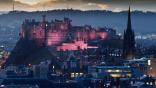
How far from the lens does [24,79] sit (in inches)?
1500

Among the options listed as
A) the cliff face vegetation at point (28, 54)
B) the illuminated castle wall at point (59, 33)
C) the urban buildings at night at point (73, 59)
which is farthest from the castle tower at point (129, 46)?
the illuminated castle wall at point (59, 33)

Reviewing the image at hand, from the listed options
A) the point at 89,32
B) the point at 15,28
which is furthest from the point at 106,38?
the point at 15,28

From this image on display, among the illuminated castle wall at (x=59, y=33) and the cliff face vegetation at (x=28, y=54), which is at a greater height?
the illuminated castle wall at (x=59, y=33)

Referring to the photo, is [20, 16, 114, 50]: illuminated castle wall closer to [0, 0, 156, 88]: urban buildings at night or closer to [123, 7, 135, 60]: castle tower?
[0, 0, 156, 88]: urban buildings at night

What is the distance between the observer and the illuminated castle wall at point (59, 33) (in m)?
64.2

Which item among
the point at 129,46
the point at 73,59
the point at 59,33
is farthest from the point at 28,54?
the point at 59,33

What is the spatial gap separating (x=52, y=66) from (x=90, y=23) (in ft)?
109

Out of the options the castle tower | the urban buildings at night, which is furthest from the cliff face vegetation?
the castle tower

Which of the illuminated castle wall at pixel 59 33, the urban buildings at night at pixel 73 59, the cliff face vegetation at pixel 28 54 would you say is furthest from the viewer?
the illuminated castle wall at pixel 59 33

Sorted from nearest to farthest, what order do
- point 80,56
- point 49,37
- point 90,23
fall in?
point 80,56, point 49,37, point 90,23

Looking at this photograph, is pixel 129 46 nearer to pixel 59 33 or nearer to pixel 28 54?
pixel 28 54

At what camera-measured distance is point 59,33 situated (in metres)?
68.1

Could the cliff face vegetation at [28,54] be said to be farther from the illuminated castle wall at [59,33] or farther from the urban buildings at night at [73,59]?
the illuminated castle wall at [59,33]

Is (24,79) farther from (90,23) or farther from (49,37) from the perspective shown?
(90,23)
